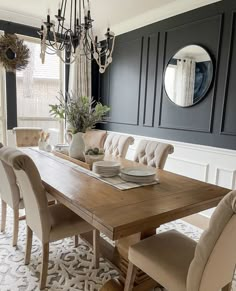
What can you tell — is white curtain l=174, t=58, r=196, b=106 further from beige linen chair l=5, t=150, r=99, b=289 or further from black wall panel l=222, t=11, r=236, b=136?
beige linen chair l=5, t=150, r=99, b=289

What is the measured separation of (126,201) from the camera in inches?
53.9

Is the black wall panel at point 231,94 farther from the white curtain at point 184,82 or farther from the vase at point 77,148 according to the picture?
the vase at point 77,148

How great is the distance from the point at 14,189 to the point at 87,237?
0.83m

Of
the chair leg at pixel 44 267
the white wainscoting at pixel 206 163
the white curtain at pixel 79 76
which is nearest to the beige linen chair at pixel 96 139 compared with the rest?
the white wainscoting at pixel 206 163

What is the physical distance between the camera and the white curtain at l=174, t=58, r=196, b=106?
309 cm

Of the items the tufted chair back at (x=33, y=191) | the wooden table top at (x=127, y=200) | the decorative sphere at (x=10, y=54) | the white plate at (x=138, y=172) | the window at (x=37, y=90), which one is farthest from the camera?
the window at (x=37, y=90)

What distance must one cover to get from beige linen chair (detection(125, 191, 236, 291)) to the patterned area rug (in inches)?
21.0

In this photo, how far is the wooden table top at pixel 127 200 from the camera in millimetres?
1150

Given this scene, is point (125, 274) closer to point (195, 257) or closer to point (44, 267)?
point (44, 267)

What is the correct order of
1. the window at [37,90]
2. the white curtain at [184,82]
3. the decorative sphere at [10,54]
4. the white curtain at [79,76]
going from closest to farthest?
the white curtain at [184,82], the decorative sphere at [10,54], the window at [37,90], the white curtain at [79,76]

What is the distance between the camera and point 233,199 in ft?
3.07

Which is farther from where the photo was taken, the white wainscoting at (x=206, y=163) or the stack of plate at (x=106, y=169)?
the white wainscoting at (x=206, y=163)

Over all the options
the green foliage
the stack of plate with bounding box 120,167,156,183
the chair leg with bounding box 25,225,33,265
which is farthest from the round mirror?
the chair leg with bounding box 25,225,33,265

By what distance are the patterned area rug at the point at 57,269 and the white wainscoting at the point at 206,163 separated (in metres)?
1.26
